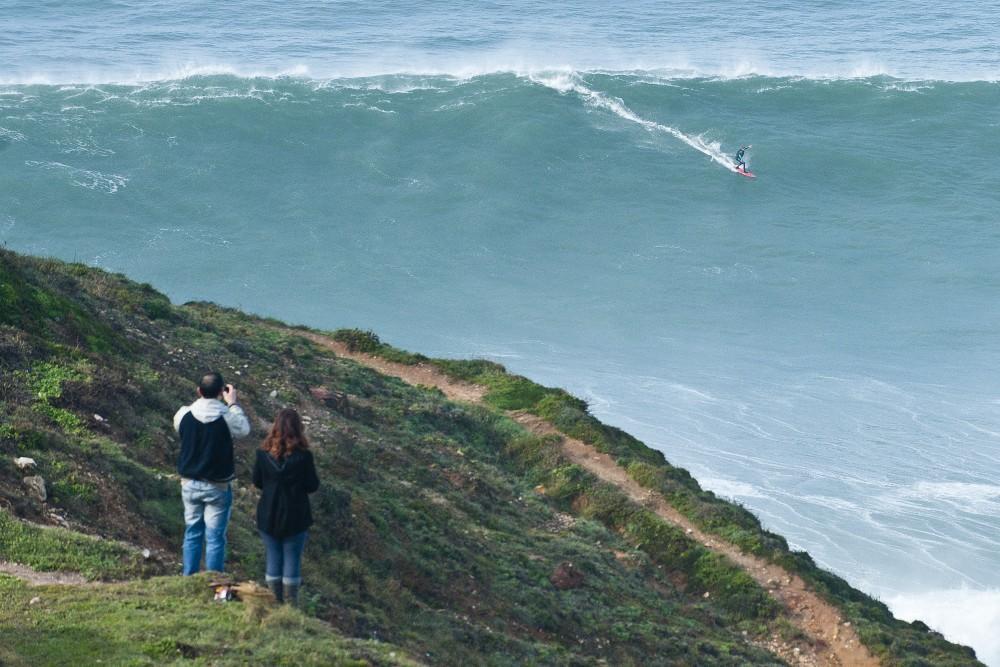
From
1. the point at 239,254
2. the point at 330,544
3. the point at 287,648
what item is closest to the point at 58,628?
the point at 287,648

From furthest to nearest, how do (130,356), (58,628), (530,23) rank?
(530,23)
(130,356)
(58,628)

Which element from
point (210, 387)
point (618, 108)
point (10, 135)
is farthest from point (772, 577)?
point (10, 135)

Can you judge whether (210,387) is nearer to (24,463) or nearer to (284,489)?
(284,489)

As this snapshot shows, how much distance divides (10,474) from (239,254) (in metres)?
42.0

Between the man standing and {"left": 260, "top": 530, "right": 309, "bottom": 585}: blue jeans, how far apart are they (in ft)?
1.55

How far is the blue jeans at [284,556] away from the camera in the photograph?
10.0m

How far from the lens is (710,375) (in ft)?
145

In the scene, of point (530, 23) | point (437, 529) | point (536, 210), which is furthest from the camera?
point (530, 23)

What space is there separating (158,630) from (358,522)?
5.81 meters

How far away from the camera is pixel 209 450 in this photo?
9961 mm

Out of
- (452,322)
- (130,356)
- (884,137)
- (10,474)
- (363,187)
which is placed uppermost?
(884,137)

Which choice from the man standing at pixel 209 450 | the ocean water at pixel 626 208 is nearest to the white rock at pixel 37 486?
the man standing at pixel 209 450

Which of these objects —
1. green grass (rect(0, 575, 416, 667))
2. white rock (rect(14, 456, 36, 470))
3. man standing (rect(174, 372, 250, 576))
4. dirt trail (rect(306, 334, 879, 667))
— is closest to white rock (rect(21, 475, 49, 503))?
white rock (rect(14, 456, 36, 470))

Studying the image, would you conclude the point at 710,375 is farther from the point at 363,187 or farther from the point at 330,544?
the point at 330,544
